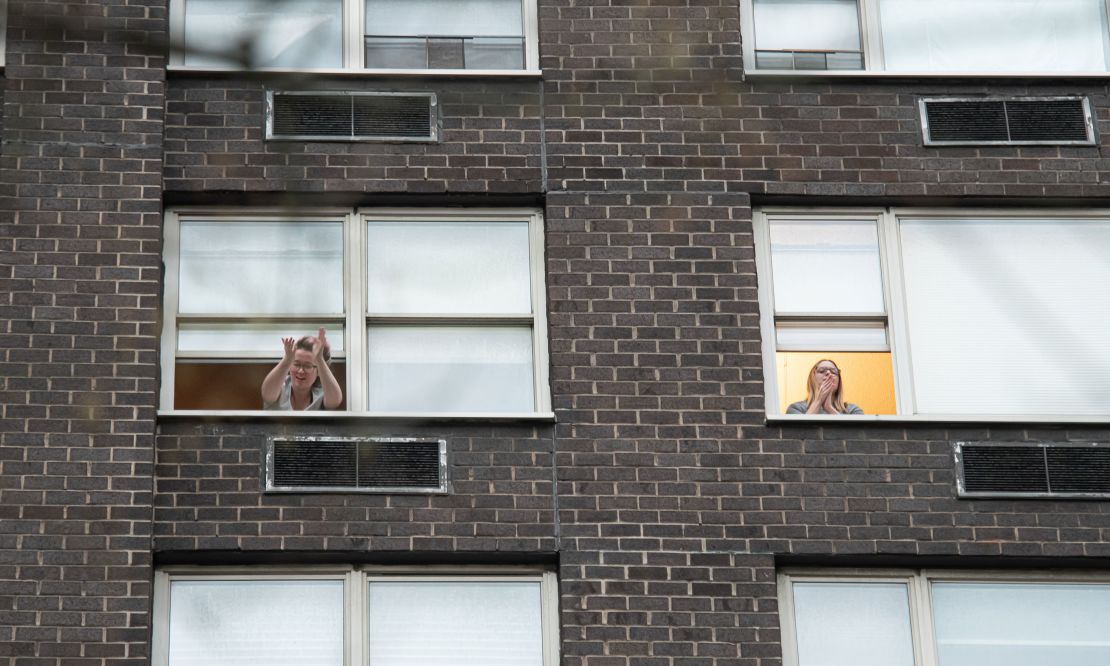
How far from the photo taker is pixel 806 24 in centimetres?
1284

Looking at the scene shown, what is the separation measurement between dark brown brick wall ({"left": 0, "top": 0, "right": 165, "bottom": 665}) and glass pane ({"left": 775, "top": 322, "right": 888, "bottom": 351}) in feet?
14.1

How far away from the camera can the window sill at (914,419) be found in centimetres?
1128

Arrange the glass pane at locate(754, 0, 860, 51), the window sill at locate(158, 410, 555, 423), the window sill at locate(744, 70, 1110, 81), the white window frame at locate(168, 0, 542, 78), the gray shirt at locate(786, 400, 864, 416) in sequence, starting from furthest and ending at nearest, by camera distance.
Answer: the glass pane at locate(754, 0, 860, 51) < the window sill at locate(744, 70, 1110, 81) < the white window frame at locate(168, 0, 542, 78) < the gray shirt at locate(786, 400, 864, 416) < the window sill at locate(158, 410, 555, 423)

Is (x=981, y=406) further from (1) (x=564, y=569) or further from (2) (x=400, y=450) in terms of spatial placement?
(2) (x=400, y=450)

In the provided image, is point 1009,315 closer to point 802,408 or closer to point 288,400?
point 802,408

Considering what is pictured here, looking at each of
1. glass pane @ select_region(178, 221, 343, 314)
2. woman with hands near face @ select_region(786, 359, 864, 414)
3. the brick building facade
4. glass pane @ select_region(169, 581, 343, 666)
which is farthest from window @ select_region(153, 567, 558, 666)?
woman with hands near face @ select_region(786, 359, 864, 414)

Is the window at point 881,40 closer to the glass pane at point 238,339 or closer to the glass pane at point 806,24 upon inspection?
the glass pane at point 806,24

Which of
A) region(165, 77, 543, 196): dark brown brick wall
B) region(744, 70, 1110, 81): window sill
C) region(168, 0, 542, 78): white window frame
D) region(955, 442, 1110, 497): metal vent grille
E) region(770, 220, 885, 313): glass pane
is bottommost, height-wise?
region(955, 442, 1110, 497): metal vent grille

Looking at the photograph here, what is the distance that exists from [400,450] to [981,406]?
3961 mm

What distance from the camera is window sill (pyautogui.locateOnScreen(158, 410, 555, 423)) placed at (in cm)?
1112

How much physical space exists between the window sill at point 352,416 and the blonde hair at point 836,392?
181 cm

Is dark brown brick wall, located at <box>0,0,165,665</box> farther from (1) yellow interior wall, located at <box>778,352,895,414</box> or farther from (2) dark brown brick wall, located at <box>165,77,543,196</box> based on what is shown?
(1) yellow interior wall, located at <box>778,352,895,414</box>

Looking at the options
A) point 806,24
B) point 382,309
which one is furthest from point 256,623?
point 806,24

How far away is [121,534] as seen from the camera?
10.7 m
